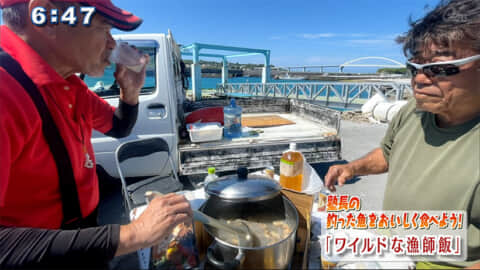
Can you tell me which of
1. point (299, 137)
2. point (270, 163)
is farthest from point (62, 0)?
point (299, 137)

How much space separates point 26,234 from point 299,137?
2695 millimetres

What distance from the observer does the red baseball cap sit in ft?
2.79

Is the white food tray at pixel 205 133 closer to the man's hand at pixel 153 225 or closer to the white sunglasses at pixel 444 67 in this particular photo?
the man's hand at pixel 153 225

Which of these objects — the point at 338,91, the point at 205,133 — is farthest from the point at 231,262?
the point at 338,91

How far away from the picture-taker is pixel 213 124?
9.59 feet

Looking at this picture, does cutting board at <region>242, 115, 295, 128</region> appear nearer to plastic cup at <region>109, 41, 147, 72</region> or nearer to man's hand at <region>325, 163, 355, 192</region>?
man's hand at <region>325, 163, 355, 192</region>

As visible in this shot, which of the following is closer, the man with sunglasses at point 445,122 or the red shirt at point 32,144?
the red shirt at point 32,144

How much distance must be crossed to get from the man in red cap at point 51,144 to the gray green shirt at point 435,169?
118 centimetres

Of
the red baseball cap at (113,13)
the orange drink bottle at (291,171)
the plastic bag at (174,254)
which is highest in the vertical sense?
the red baseball cap at (113,13)

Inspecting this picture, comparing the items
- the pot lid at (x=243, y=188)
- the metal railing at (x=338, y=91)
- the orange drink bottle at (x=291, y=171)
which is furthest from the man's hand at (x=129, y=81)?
the metal railing at (x=338, y=91)

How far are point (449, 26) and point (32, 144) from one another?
5.93 feet

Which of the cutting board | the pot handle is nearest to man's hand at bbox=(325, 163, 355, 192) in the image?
the pot handle

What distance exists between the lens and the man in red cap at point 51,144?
70cm

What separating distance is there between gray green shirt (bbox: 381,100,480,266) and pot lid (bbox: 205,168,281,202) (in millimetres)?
780
